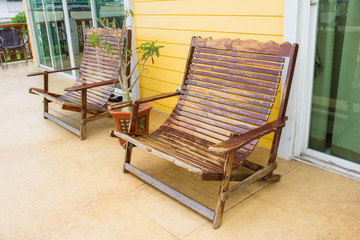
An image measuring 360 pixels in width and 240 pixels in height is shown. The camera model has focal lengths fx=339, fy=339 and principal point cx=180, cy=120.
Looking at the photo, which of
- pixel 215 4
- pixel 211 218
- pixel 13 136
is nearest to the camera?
pixel 211 218

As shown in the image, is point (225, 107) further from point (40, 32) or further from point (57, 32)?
point (40, 32)

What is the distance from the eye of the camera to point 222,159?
82.1 inches

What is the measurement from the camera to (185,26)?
3279mm

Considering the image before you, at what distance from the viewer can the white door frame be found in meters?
2.34

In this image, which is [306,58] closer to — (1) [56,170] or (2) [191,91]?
(2) [191,91]

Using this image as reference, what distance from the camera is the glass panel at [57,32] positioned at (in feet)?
18.5

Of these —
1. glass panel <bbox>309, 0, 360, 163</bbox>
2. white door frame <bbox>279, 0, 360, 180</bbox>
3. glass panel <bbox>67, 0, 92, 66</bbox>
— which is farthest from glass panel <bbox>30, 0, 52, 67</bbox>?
glass panel <bbox>309, 0, 360, 163</bbox>

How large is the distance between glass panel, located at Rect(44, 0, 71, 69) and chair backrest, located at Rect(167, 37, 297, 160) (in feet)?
12.4

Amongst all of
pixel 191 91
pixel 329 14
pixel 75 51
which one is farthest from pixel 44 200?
pixel 75 51

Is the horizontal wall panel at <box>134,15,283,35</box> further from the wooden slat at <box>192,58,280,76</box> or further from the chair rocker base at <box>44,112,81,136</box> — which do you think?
the chair rocker base at <box>44,112,81,136</box>

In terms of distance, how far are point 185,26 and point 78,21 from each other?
2.53 meters

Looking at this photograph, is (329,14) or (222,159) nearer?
(222,159)

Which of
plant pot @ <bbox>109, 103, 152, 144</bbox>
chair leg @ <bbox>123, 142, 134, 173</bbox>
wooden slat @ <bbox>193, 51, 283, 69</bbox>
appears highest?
wooden slat @ <bbox>193, 51, 283, 69</bbox>

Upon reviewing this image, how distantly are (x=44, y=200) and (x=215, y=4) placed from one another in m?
2.06
